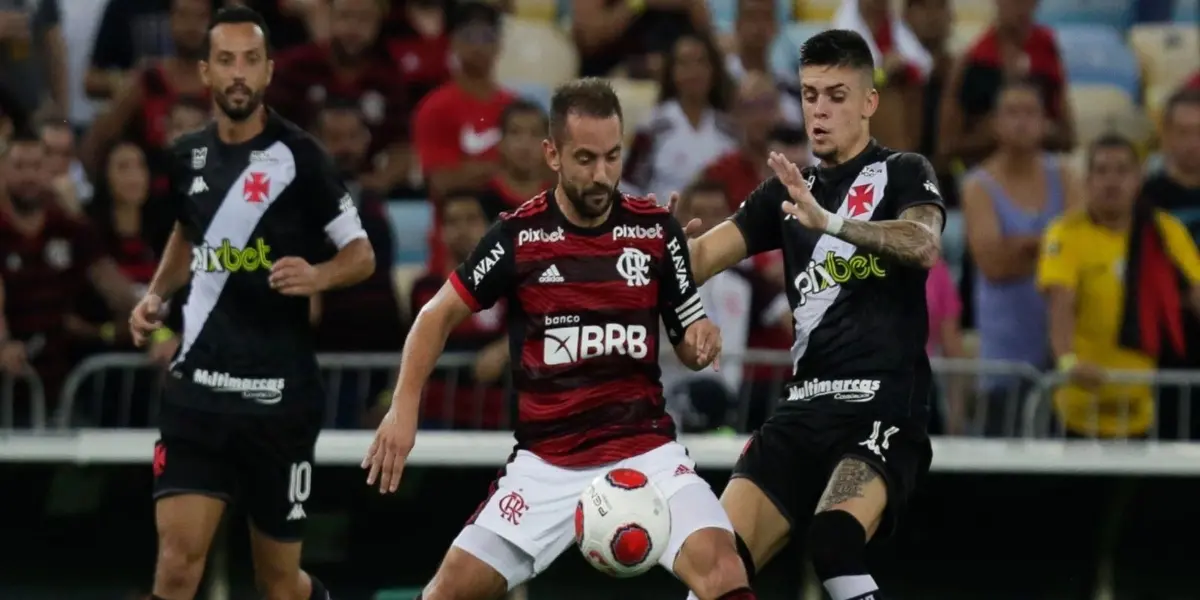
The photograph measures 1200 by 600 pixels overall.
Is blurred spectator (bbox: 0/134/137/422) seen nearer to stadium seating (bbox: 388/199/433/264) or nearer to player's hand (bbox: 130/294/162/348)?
stadium seating (bbox: 388/199/433/264)

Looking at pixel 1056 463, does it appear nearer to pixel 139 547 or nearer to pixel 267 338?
pixel 267 338

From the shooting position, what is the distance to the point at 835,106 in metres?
7.02

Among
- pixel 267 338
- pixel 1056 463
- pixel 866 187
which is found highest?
pixel 866 187

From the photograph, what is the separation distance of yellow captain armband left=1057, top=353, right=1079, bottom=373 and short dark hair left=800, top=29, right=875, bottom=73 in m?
3.43

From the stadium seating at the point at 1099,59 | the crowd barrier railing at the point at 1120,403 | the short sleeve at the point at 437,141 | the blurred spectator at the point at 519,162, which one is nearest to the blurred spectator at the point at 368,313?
the blurred spectator at the point at 519,162

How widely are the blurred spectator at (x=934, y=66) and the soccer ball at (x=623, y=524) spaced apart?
19.3 ft

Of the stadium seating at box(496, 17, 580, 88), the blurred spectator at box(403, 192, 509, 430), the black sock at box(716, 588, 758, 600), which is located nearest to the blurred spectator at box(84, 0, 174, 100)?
the stadium seating at box(496, 17, 580, 88)

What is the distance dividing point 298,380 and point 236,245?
0.60m

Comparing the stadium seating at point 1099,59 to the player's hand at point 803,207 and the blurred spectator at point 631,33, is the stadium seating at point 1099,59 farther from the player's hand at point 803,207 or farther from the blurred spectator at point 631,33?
the player's hand at point 803,207

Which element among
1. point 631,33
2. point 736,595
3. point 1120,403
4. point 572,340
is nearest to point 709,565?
point 736,595

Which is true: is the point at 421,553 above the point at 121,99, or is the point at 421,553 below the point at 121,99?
below

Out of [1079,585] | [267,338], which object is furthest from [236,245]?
[1079,585]

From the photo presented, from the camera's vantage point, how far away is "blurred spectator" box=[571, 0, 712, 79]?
40.7 feet

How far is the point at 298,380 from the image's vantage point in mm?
7996
